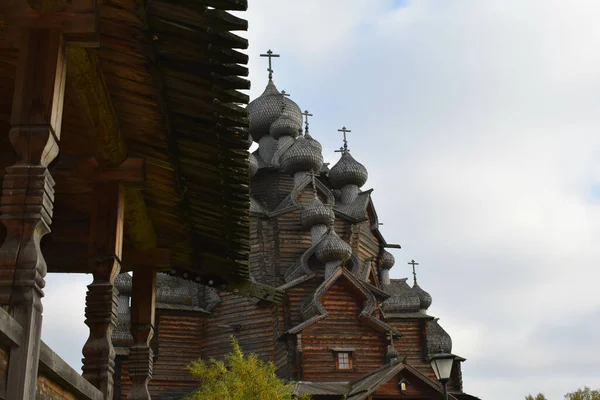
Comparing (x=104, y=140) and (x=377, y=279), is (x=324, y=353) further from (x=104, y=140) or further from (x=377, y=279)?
→ (x=104, y=140)

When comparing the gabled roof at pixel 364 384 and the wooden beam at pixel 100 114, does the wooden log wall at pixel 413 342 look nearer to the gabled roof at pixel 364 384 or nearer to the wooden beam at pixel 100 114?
the gabled roof at pixel 364 384

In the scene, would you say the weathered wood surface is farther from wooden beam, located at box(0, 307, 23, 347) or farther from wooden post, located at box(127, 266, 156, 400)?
wooden beam, located at box(0, 307, 23, 347)

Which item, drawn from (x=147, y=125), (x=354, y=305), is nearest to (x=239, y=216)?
(x=147, y=125)

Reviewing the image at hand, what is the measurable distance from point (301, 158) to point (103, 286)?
2500 centimetres

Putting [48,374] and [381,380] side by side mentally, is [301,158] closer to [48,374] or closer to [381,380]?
[381,380]

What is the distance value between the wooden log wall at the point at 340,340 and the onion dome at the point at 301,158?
598cm

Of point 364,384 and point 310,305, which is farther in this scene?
point 310,305

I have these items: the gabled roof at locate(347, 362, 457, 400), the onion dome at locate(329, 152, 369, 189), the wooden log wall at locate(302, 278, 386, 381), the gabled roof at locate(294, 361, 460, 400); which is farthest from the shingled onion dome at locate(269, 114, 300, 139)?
the gabled roof at locate(347, 362, 457, 400)

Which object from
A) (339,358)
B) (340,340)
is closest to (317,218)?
(340,340)

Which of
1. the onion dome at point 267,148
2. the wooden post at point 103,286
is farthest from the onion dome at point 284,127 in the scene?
the wooden post at point 103,286

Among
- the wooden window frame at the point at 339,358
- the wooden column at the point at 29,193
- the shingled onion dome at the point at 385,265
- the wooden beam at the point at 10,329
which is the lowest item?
the wooden beam at the point at 10,329

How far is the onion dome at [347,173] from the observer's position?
32.8 metres

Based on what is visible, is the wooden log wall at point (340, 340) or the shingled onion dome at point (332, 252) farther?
the shingled onion dome at point (332, 252)

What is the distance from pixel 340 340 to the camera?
25953mm
